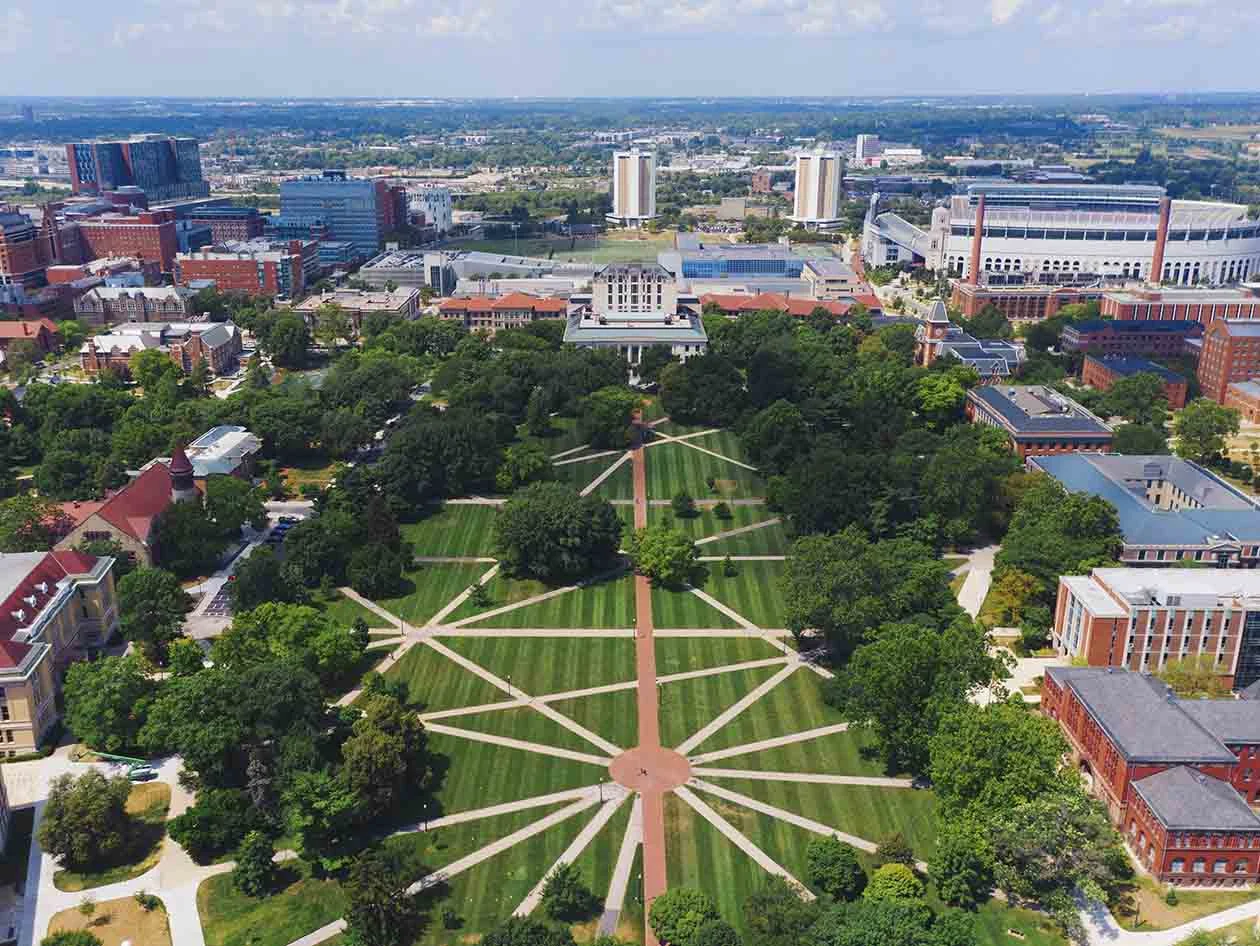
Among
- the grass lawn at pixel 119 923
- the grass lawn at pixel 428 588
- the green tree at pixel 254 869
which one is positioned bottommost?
the grass lawn at pixel 428 588

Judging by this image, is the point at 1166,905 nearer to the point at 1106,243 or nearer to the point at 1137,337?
the point at 1137,337

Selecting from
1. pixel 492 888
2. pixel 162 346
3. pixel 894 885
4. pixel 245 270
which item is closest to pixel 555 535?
pixel 492 888

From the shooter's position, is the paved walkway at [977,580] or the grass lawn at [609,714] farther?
the paved walkway at [977,580]

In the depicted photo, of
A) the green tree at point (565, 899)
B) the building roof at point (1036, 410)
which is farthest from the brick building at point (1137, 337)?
the green tree at point (565, 899)

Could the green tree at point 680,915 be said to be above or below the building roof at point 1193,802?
below

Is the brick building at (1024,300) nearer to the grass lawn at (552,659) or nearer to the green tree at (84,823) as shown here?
the grass lawn at (552,659)

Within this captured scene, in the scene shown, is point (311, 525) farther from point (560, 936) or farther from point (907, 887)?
point (907, 887)
